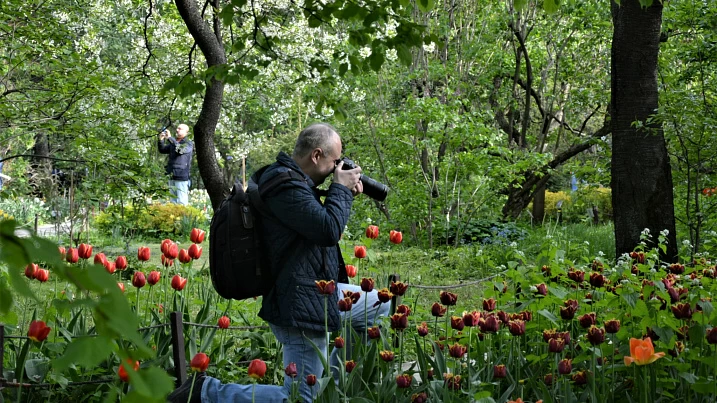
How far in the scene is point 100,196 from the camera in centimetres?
712

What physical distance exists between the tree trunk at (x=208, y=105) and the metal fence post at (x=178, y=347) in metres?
2.62

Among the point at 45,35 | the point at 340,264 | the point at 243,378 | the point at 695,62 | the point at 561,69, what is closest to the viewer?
the point at 340,264

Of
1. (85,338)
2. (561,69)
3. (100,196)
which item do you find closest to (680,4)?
(561,69)

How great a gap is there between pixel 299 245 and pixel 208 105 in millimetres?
3248

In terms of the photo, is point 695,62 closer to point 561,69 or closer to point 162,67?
point 561,69

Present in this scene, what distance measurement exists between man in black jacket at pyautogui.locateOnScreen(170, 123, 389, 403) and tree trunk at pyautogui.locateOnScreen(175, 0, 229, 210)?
2.88 meters

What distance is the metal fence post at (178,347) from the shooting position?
11.5 ft

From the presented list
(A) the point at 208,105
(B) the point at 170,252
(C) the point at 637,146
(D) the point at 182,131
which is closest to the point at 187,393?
(B) the point at 170,252

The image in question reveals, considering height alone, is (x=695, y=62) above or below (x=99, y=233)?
above

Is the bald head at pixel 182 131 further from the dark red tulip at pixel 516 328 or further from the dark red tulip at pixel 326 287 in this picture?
the dark red tulip at pixel 516 328

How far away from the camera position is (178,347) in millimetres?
3561

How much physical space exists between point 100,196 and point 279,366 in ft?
11.8

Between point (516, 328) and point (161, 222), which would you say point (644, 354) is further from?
point (161, 222)

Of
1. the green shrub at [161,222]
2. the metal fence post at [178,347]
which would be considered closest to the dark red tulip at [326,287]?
the metal fence post at [178,347]
